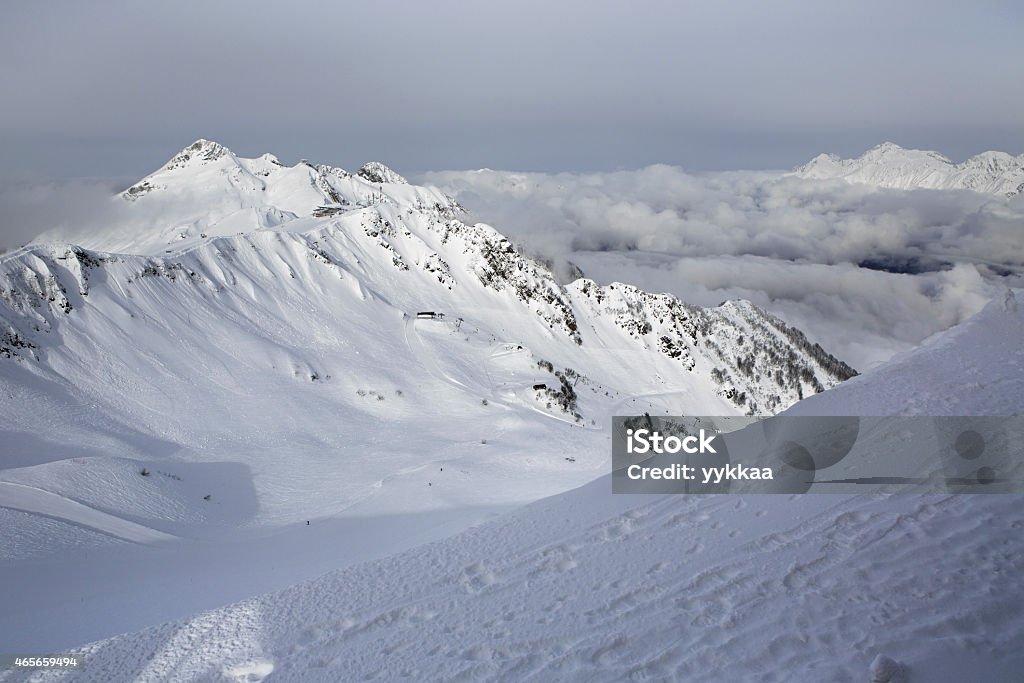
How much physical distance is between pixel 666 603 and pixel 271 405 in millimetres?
29682

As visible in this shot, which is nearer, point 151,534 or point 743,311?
point 151,534

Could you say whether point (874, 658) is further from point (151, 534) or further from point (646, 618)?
point (151, 534)

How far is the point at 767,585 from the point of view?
616 centimetres

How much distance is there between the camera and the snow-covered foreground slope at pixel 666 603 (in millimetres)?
5172

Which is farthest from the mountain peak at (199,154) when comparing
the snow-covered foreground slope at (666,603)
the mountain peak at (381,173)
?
the snow-covered foreground slope at (666,603)

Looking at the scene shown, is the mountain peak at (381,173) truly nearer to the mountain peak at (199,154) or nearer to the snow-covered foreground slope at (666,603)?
the mountain peak at (199,154)

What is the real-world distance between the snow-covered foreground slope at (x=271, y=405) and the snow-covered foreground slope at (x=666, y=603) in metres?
4.56

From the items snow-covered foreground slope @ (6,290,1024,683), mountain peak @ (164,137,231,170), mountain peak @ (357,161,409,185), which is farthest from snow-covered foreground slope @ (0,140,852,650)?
mountain peak @ (357,161,409,185)

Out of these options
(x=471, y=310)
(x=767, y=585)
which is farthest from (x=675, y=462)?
(x=471, y=310)

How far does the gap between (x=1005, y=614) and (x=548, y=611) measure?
13.8ft

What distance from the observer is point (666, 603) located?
6.28 m

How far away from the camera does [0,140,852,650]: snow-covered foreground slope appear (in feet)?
45.1

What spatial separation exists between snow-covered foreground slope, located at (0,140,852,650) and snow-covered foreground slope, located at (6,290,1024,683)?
456cm

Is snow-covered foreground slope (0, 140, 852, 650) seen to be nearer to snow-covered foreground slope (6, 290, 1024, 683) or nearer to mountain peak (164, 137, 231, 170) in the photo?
snow-covered foreground slope (6, 290, 1024, 683)
